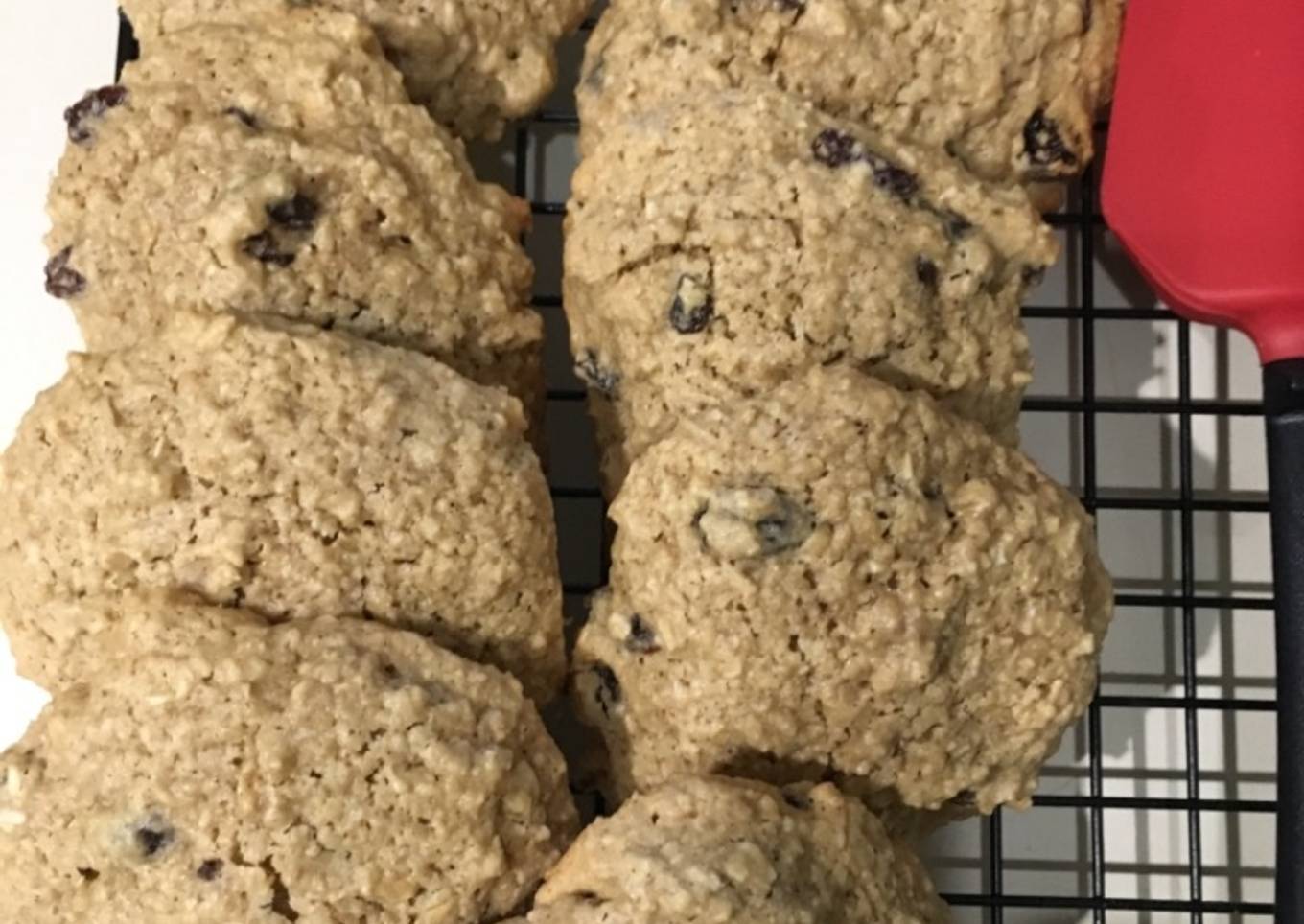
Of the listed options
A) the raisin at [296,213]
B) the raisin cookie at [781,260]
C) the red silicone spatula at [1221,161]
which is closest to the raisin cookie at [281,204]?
the raisin at [296,213]

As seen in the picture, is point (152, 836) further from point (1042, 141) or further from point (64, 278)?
point (1042, 141)

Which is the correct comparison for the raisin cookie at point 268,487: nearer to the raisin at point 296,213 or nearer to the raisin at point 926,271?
the raisin at point 296,213

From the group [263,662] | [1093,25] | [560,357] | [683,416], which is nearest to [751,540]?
[683,416]

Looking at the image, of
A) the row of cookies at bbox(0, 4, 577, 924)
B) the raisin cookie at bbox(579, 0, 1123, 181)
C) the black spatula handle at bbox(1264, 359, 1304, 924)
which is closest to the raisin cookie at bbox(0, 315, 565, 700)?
the row of cookies at bbox(0, 4, 577, 924)

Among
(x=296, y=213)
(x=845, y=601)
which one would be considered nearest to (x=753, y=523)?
(x=845, y=601)

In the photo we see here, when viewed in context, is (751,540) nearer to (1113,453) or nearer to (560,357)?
(560,357)

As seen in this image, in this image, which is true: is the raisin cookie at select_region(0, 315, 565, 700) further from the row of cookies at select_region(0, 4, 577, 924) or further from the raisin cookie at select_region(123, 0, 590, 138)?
the raisin cookie at select_region(123, 0, 590, 138)
